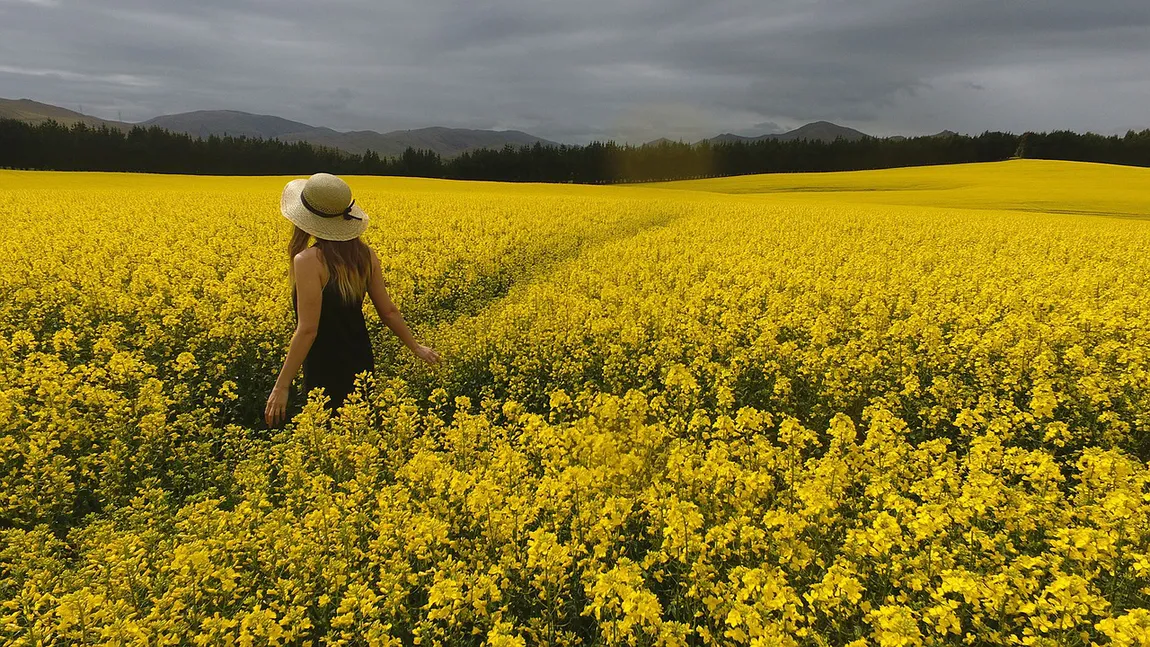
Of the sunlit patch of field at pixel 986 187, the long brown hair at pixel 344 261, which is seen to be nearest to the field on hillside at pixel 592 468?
the long brown hair at pixel 344 261

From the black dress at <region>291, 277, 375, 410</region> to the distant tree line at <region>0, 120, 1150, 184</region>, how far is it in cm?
7123

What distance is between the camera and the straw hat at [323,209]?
13.2 feet

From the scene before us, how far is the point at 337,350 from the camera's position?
471 cm

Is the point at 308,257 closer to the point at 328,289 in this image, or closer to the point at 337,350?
the point at 328,289

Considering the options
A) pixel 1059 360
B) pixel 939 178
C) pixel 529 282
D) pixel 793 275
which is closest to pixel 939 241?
pixel 793 275

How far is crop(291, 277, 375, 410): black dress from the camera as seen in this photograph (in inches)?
175

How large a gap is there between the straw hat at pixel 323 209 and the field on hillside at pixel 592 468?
1379 millimetres

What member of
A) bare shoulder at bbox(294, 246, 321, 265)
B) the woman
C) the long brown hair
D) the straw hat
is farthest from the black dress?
the straw hat

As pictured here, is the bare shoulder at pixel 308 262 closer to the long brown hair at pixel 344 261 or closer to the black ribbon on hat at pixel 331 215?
the long brown hair at pixel 344 261

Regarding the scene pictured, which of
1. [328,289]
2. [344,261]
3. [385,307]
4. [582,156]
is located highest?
[582,156]

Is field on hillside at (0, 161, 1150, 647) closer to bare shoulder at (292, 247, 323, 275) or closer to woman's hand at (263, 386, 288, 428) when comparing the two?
woman's hand at (263, 386, 288, 428)

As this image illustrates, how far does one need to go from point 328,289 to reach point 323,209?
62cm

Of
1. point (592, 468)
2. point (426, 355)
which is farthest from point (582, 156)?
point (592, 468)

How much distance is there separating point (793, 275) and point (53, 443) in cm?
970
